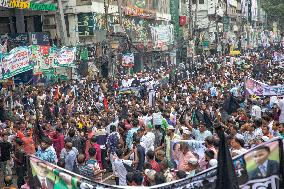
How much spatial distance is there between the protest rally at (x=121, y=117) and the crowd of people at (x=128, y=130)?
3 cm

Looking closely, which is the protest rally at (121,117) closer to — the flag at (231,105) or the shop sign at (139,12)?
the flag at (231,105)

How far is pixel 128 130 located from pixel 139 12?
3422cm

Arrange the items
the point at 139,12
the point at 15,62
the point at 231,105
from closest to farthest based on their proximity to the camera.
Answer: the point at 231,105, the point at 15,62, the point at 139,12

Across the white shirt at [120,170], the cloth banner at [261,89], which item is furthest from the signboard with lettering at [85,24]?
the white shirt at [120,170]

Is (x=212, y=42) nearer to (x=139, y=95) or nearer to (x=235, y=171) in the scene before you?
(x=139, y=95)

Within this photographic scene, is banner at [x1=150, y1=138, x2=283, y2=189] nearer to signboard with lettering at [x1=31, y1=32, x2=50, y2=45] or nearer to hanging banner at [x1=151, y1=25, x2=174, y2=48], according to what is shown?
signboard with lettering at [x1=31, y1=32, x2=50, y2=45]

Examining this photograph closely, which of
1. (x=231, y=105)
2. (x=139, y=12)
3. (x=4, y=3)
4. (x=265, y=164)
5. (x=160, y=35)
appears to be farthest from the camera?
(x=139, y=12)

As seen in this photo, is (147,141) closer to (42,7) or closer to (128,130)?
(128,130)

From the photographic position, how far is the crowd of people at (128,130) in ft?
27.8

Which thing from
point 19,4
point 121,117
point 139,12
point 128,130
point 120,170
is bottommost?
point 121,117

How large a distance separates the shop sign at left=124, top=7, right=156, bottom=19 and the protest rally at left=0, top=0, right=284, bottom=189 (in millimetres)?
215

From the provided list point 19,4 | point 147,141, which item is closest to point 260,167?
point 147,141

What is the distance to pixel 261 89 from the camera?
1689cm

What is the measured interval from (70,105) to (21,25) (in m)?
17.1
